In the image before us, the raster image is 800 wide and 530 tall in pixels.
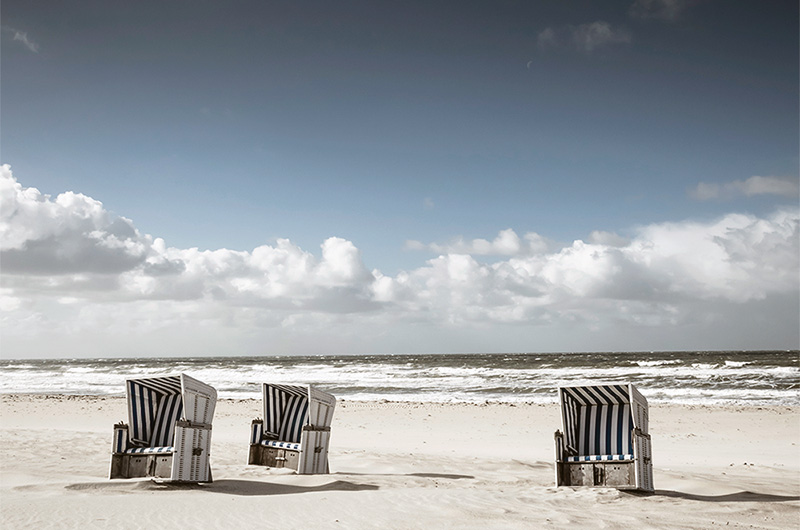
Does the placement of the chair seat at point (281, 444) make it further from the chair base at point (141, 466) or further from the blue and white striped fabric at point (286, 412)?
the chair base at point (141, 466)

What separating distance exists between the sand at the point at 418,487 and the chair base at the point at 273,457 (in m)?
0.19

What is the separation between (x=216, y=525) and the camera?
5.59 metres

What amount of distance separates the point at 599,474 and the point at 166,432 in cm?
599

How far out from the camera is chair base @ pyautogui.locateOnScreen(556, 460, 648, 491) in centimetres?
763

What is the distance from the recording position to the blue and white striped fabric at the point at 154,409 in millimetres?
8469

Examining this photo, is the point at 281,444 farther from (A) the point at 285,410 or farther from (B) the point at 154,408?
(B) the point at 154,408

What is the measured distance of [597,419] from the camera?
838 cm

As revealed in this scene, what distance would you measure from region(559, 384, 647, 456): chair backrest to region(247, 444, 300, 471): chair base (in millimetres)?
3926

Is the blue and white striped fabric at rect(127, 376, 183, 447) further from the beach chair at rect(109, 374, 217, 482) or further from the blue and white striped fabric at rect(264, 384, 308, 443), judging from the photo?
the blue and white striped fabric at rect(264, 384, 308, 443)

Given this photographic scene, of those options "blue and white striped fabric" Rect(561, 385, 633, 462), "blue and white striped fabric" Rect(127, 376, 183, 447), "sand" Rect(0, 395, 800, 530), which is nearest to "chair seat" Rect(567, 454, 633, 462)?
"blue and white striped fabric" Rect(561, 385, 633, 462)

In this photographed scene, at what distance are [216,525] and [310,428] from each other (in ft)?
10.0

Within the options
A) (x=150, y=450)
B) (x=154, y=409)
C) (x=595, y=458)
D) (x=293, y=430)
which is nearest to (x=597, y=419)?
(x=595, y=458)

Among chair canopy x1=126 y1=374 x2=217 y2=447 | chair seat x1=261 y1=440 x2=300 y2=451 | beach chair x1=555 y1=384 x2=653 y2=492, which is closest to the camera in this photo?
beach chair x1=555 y1=384 x2=653 y2=492

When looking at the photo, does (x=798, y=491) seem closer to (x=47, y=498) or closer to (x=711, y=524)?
(x=711, y=524)
